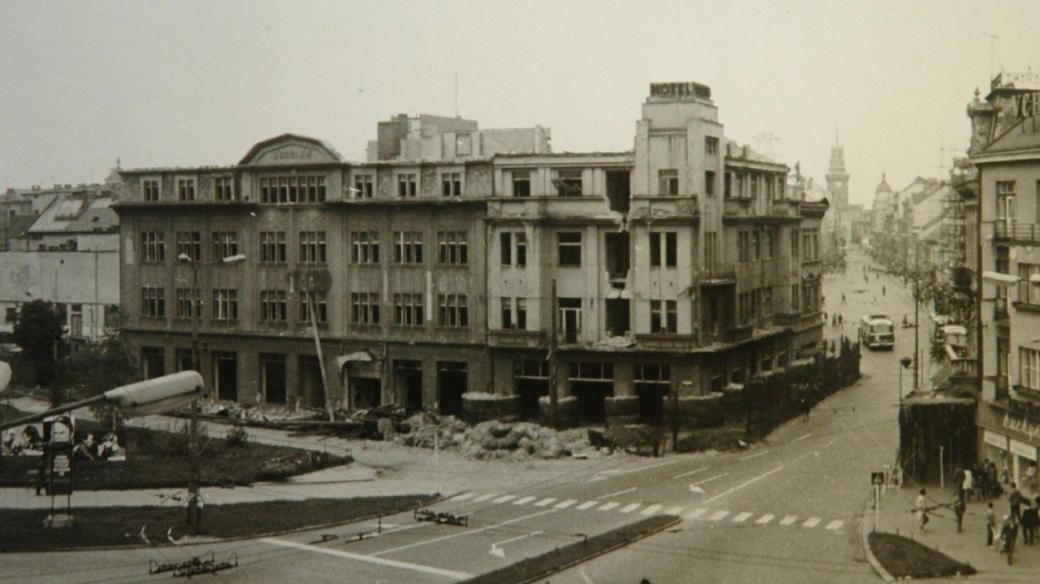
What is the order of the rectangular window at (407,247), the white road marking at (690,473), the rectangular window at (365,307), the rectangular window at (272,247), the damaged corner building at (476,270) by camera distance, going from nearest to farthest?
the white road marking at (690,473)
the damaged corner building at (476,270)
the rectangular window at (407,247)
the rectangular window at (365,307)
the rectangular window at (272,247)

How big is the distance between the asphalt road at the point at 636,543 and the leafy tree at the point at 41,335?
40.6 metres

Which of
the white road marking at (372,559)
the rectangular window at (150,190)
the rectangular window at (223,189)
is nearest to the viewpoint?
the white road marking at (372,559)

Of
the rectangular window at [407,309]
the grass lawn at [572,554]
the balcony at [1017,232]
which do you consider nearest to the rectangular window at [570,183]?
the rectangular window at [407,309]

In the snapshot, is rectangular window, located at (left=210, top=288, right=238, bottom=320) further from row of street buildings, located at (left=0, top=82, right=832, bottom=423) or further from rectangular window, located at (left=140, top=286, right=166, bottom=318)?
rectangular window, located at (left=140, top=286, right=166, bottom=318)

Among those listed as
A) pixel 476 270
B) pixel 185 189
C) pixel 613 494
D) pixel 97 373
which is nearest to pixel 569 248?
pixel 476 270

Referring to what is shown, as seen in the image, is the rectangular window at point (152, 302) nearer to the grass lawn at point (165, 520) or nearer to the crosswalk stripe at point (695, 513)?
the grass lawn at point (165, 520)

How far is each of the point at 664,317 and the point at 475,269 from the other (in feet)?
38.9

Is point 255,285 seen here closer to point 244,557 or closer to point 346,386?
point 346,386

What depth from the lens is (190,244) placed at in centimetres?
7856

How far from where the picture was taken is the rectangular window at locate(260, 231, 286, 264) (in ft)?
246

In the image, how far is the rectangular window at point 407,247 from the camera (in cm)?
7006

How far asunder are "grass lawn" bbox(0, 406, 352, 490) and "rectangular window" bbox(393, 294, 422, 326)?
13.8m

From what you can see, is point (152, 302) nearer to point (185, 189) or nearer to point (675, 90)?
point (185, 189)

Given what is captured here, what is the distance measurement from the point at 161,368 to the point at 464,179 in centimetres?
2817
